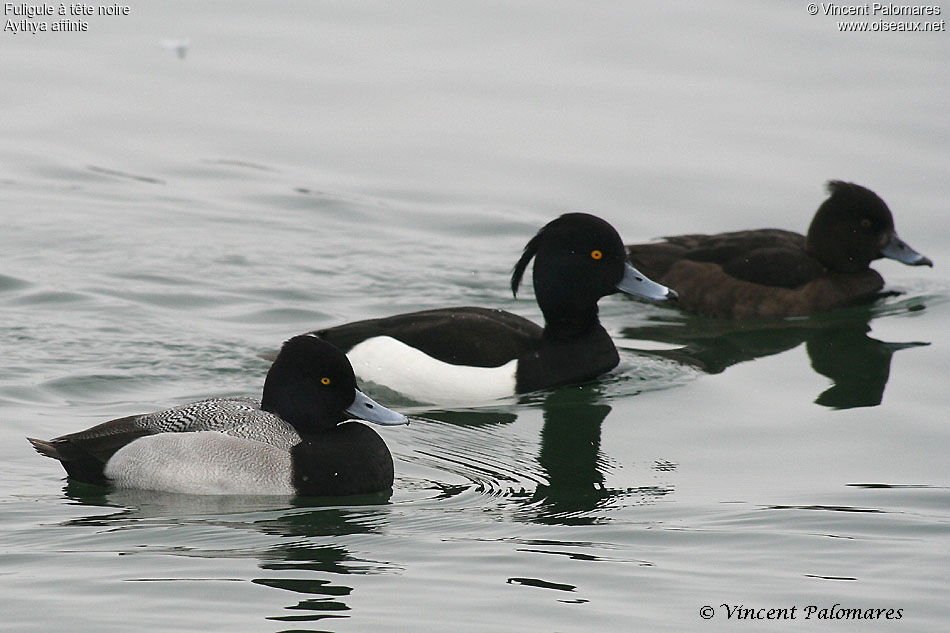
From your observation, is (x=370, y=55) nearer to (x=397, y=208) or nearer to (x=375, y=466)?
(x=397, y=208)

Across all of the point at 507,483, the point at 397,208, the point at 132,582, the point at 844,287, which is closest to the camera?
the point at 132,582

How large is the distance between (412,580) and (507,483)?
5.70ft

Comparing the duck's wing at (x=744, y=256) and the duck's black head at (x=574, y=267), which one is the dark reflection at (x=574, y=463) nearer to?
the duck's black head at (x=574, y=267)

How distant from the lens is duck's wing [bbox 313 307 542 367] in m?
10.3

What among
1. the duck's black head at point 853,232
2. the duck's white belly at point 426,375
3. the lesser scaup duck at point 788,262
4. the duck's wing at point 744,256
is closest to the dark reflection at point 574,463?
the duck's white belly at point 426,375

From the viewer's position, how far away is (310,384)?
836 cm

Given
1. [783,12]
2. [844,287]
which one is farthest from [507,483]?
[783,12]

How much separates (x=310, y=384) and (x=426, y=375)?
79.3 inches

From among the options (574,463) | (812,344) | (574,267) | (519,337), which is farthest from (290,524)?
(812,344)

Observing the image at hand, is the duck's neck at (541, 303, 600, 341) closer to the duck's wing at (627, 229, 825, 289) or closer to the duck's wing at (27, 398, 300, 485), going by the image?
the duck's wing at (627, 229, 825, 289)

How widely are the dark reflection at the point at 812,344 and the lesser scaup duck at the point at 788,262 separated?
130 mm

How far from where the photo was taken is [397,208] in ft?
48.5

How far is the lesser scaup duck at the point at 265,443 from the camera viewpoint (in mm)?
8070

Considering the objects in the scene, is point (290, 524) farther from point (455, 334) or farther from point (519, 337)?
point (519, 337)
